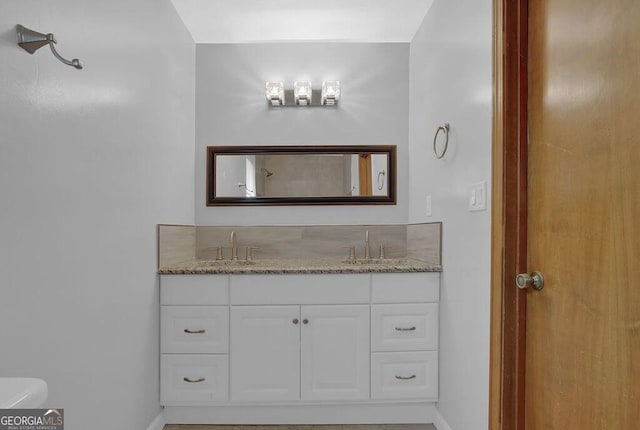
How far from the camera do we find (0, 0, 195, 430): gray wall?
3.61ft

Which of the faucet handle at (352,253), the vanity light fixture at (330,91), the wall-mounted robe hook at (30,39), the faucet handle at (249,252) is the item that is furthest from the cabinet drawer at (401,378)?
the wall-mounted robe hook at (30,39)

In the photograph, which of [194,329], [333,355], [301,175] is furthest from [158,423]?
[301,175]

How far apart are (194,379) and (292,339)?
0.59 metres

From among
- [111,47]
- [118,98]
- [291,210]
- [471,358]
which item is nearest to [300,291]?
[291,210]

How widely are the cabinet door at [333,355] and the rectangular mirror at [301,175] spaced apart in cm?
91

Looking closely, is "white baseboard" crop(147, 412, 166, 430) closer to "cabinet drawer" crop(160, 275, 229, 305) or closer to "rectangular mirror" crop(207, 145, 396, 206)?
"cabinet drawer" crop(160, 275, 229, 305)

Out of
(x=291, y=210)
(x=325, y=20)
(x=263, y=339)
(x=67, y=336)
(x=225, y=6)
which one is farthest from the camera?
(x=291, y=210)

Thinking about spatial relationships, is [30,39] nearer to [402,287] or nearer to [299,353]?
[299,353]

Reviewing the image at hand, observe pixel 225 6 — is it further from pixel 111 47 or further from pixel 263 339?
pixel 263 339

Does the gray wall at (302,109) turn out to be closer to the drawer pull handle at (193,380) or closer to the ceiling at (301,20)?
the ceiling at (301,20)

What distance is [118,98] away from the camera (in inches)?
65.8

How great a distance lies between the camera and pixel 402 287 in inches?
86.6

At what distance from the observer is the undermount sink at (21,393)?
624 millimetres

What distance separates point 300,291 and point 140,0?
1716 millimetres
